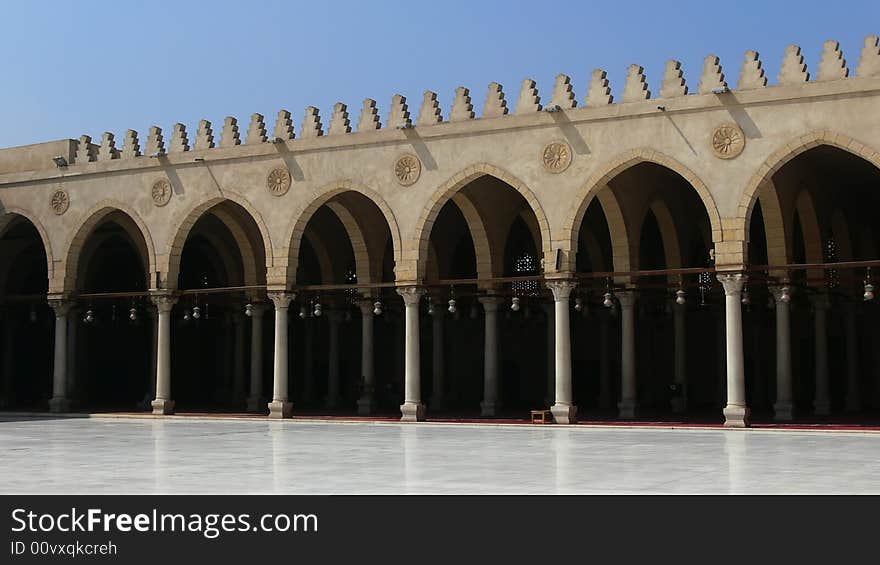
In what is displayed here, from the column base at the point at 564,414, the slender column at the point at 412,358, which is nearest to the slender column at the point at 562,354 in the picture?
the column base at the point at 564,414

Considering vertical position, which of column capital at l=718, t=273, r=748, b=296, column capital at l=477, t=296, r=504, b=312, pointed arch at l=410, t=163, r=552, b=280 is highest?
pointed arch at l=410, t=163, r=552, b=280

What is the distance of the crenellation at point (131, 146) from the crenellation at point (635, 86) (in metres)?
12.2

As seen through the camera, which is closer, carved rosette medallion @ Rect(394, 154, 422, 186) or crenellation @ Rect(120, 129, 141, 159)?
carved rosette medallion @ Rect(394, 154, 422, 186)

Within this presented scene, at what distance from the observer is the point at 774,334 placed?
2878cm

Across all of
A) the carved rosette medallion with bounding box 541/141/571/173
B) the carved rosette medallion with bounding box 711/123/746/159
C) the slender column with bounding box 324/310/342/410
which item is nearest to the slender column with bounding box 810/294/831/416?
the carved rosette medallion with bounding box 711/123/746/159

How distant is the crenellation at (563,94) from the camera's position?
71.0ft

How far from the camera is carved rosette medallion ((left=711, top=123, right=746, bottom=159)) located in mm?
20031

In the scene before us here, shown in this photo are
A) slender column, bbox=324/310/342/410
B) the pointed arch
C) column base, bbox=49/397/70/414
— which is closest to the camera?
the pointed arch

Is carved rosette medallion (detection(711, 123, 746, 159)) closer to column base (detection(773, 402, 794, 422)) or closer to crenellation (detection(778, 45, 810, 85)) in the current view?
crenellation (detection(778, 45, 810, 85))

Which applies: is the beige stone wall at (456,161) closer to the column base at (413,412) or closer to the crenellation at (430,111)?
the crenellation at (430,111)

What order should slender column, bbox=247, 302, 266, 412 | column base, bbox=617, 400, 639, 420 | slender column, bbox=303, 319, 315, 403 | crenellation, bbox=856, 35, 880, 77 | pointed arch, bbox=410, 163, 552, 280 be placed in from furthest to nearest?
slender column, bbox=303, 319, 315, 403 → slender column, bbox=247, 302, 266, 412 → column base, bbox=617, 400, 639, 420 → pointed arch, bbox=410, 163, 552, 280 → crenellation, bbox=856, 35, 880, 77

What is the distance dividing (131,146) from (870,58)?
16.7 meters

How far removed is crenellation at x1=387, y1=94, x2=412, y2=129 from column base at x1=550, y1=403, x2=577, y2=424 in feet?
21.6

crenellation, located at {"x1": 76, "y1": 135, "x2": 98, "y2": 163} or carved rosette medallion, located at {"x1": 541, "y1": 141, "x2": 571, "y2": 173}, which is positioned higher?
crenellation, located at {"x1": 76, "y1": 135, "x2": 98, "y2": 163}
